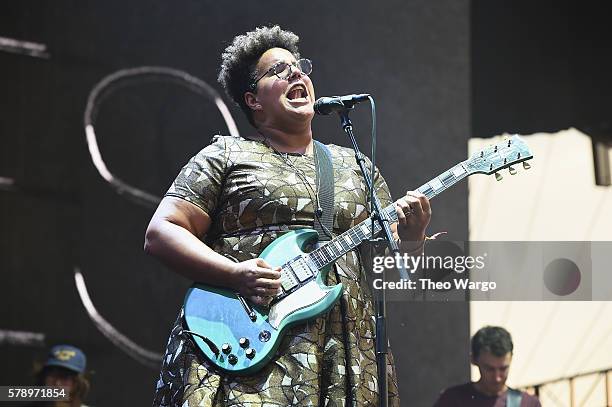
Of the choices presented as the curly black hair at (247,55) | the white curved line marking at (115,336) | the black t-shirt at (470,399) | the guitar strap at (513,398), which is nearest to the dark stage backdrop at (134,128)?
the white curved line marking at (115,336)

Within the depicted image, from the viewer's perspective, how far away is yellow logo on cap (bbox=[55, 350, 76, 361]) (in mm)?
4277

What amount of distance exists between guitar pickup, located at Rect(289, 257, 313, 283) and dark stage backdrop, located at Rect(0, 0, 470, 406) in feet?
5.04

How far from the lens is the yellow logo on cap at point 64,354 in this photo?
428cm

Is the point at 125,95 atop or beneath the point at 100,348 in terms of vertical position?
atop

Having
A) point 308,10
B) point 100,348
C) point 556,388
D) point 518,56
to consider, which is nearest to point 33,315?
point 100,348

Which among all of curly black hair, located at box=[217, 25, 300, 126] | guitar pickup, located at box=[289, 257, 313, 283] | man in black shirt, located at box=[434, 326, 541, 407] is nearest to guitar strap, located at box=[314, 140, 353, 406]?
guitar pickup, located at box=[289, 257, 313, 283]

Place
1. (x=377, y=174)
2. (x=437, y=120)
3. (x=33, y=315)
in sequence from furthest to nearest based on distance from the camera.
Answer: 1. (x=437, y=120)
2. (x=33, y=315)
3. (x=377, y=174)

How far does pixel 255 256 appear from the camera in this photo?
2.98 m

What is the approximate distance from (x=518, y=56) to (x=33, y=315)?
2.49 metres

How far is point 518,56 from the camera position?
4805 millimetres

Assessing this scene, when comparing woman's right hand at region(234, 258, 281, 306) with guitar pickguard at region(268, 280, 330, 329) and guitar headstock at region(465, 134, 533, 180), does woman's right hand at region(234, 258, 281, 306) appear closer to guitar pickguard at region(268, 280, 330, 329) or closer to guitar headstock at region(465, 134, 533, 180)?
guitar pickguard at region(268, 280, 330, 329)

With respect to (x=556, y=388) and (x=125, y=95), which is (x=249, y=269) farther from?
(x=125, y=95)

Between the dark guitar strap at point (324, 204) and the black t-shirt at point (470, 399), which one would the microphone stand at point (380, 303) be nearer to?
the dark guitar strap at point (324, 204)

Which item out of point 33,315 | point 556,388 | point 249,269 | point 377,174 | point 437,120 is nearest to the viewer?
point 249,269
